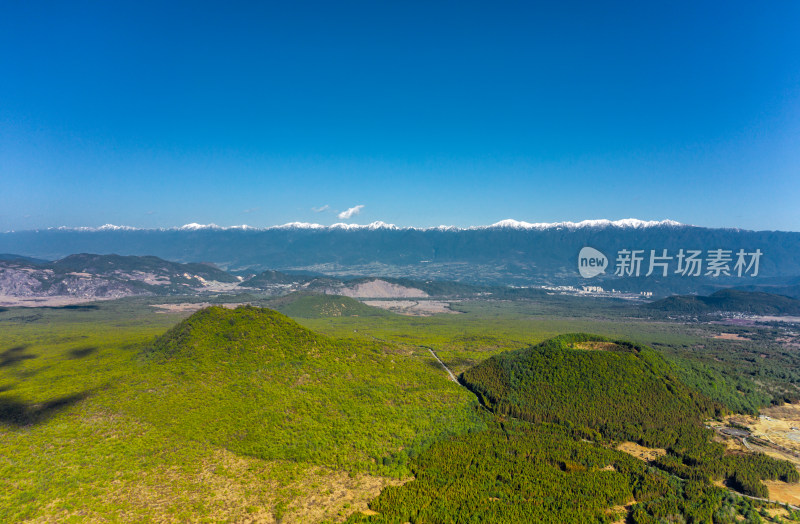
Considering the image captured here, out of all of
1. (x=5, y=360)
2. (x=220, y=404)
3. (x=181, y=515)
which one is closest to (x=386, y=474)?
(x=181, y=515)

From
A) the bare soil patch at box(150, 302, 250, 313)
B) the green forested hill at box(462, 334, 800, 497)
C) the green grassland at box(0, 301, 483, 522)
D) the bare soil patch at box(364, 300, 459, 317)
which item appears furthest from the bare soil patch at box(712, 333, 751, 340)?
the bare soil patch at box(150, 302, 250, 313)

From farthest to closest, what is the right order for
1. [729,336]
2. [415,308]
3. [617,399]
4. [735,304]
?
[415,308]
[735,304]
[729,336]
[617,399]

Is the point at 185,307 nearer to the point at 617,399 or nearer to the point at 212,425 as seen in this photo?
the point at 212,425

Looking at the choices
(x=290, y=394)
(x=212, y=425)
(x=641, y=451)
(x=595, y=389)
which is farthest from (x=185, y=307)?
(x=641, y=451)

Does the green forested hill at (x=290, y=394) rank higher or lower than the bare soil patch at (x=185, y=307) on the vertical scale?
higher

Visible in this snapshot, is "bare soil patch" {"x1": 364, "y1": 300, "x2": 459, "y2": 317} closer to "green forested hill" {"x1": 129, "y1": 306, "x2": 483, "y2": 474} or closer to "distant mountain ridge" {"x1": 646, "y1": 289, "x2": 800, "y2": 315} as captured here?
"distant mountain ridge" {"x1": 646, "y1": 289, "x2": 800, "y2": 315}

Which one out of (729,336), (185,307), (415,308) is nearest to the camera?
(729,336)

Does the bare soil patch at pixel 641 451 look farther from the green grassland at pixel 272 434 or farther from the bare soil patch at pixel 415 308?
the bare soil patch at pixel 415 308

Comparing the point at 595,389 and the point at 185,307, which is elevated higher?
the point at 595,389

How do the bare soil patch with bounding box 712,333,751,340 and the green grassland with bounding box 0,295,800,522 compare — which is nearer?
the green grassland with bounding box 0,295,800,522

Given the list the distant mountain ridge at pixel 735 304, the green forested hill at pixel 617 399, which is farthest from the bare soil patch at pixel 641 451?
the distant mountain ridge at pixel 735 304

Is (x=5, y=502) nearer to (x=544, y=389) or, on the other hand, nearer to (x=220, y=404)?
(x=220, y=404)
